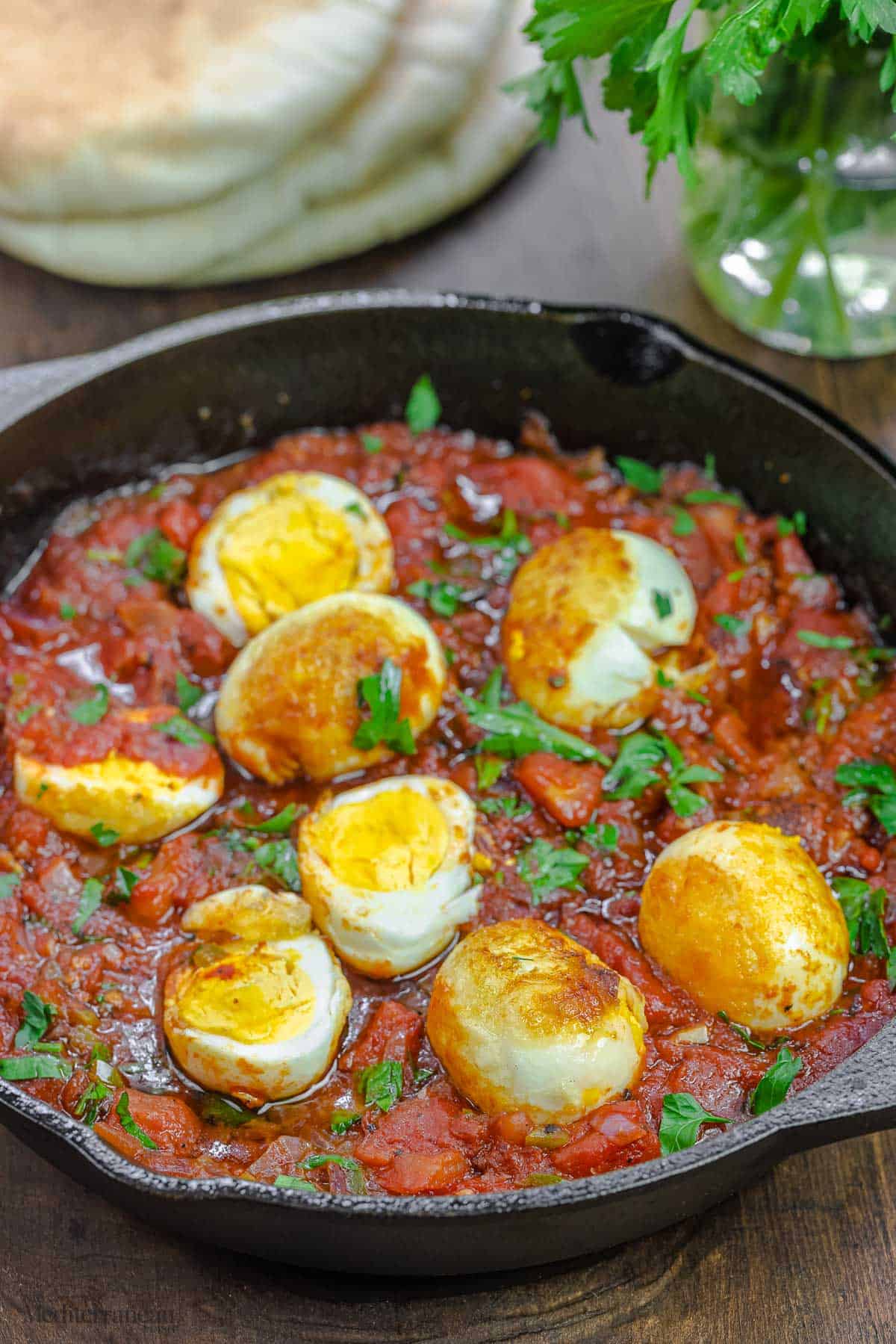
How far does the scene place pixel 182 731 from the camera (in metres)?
3.54

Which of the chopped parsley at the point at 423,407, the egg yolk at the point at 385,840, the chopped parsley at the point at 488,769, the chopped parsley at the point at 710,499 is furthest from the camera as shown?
the chopped parsley at the point at 423,407

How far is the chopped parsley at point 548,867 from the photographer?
3.33 metres

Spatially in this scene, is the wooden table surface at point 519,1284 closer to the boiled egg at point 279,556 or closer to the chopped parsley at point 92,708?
the chopped parsley at point 92,708

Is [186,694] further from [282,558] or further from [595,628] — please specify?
[595,628]

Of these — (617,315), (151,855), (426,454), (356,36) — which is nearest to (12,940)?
(151,855)

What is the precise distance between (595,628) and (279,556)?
94cm

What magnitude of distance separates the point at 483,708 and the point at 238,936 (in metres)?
0.91

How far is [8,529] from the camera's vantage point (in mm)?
4020

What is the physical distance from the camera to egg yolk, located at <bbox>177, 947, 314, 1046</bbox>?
2959 millimetres

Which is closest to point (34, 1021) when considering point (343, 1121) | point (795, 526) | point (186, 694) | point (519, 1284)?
point (343, 1121)

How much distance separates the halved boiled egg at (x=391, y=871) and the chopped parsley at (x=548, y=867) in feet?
0.53

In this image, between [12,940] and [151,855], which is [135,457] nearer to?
[151,855]

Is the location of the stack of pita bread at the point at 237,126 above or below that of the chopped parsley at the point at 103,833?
above

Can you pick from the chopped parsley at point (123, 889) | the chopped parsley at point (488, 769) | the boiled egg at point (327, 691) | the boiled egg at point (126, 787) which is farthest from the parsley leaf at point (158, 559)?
the chopped parsley at point (488, 769)
